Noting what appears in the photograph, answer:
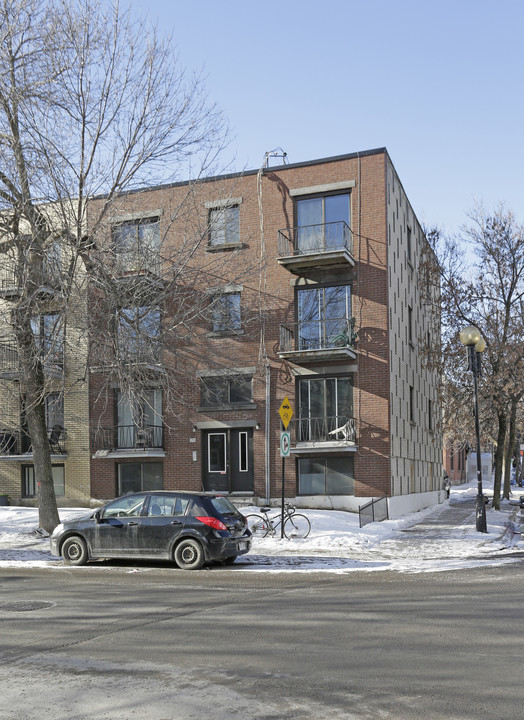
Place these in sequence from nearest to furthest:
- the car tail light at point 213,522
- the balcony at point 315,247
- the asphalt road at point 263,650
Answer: the asphalt road at point 263,650 → the car tail light at point 213,522 → the balcony at point 315,247

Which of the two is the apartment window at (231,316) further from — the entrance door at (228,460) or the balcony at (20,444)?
the balcony at (20,444)

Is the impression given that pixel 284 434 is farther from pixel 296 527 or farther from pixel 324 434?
pixel 324 434

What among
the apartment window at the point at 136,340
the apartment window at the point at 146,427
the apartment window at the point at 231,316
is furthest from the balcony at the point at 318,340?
the apartment window at the point at 136,340

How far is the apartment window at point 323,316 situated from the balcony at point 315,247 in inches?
34.3

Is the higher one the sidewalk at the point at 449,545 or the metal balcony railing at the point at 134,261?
the metal balcony railing at the point at 134,261

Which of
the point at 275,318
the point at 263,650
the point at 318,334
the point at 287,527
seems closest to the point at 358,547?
the point at 287,527

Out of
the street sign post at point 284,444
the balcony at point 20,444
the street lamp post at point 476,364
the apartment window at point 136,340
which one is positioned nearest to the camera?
the apartment window at point 136,340

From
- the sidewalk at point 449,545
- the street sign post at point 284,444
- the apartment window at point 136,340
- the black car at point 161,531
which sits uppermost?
the apartment window at point 136,340

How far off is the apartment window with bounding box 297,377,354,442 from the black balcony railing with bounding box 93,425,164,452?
5.43 metres

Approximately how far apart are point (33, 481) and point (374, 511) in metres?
14.2

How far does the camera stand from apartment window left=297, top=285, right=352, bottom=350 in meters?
25.0

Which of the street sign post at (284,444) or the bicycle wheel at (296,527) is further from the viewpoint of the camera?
the bicycle wheel at (296,527)

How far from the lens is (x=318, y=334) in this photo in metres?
25.3

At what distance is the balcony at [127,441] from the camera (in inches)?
1041
